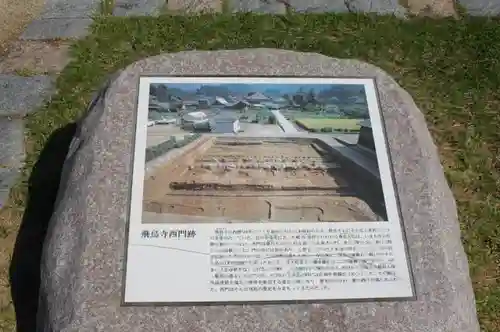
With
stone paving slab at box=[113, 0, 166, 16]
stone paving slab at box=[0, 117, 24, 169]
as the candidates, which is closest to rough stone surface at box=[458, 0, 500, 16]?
stone paving slab at box=[113, 0, 166, 16]

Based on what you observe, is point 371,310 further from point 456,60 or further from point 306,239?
point 456,60

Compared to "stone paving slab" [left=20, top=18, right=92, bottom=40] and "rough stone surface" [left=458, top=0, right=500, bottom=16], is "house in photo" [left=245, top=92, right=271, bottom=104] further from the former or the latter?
"rough stone surface" [left=458, top=0, right=500, bottom=16]

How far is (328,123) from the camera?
2.91 m

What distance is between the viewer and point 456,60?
4.55 metres

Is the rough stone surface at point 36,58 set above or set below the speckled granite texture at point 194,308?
above

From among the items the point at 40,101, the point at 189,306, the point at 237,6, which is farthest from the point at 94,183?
the point at 237,6

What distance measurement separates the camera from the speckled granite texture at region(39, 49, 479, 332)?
7.72ft

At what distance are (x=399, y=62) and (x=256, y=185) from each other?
7.17ft

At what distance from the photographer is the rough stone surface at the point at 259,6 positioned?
4871mm

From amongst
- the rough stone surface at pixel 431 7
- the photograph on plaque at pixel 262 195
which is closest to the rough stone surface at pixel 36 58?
the photograph on plaque at pixel 262 195

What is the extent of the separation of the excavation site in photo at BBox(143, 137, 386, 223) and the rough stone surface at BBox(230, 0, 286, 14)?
2.23 m

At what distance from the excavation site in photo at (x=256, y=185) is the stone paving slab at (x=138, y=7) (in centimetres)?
225

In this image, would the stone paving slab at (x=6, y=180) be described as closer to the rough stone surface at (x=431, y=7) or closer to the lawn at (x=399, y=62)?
the lawn at (x=399, y=62)

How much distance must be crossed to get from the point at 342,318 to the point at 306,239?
11.9 inches
